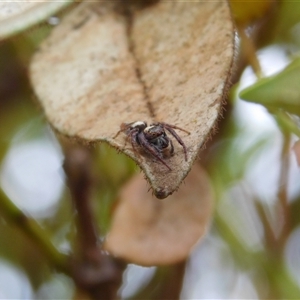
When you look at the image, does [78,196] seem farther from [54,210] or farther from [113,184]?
[54,210]

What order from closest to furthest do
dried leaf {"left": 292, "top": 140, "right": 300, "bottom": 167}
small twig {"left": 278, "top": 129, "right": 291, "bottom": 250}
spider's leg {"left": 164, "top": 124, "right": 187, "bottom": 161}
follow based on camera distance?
spider's leg {"left": 164, "top": 124, "right": 187, "bottom": 161} < dried leaf {"left": 292, "top": 140, "right": 300, "bottom": 167} < small twig {"left": 278, "top": 129, "right": 291, "bottom": 250}

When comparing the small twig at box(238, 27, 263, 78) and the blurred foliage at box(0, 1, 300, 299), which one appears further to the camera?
the blurred foliage at box(0, 1, 300, 299)

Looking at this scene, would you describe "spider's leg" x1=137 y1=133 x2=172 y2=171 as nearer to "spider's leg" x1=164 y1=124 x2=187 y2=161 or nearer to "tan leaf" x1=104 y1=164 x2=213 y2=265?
"spider's leg" x1=164 y1=124 x2=187 y2=161

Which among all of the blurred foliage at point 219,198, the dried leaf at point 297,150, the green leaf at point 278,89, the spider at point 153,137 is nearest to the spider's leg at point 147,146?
the spider at point 153,137

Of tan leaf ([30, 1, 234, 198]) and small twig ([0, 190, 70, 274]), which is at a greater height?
tan leaf ([30, 1, 234, 198])

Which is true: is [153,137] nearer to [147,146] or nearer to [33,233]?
[147,146]

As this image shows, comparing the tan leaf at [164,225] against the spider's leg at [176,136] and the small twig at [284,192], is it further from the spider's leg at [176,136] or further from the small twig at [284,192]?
the spider's leg at [176,136]

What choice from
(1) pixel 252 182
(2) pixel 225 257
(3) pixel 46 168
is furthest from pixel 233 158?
(3) pixel 46 168

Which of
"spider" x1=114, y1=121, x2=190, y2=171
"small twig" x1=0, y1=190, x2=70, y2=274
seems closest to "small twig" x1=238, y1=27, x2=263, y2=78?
"spider" x1=114, y1=121, x2=190, y2=171
